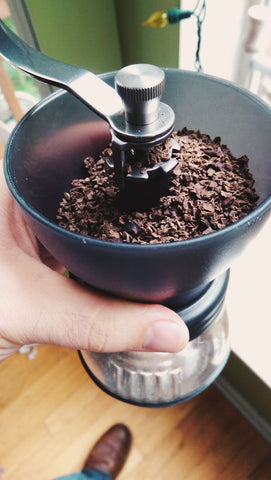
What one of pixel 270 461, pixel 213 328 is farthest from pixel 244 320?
pixel 270 461

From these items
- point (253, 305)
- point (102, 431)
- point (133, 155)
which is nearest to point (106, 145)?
point (133, 155)

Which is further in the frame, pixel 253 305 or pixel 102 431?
pixel 102 431

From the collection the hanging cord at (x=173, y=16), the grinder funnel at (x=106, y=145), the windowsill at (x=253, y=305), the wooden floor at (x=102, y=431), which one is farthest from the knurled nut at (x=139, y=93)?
the wooden floor at (x=102, y=431)

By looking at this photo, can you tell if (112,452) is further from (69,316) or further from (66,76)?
(66,76)

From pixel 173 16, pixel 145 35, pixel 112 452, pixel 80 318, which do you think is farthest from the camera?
pixel 112 452

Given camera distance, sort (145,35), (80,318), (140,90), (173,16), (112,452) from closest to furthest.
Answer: (140,90), (80,318), (173,16), (145,35), (112,452)

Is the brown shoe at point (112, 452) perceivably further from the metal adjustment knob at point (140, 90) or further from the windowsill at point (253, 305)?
the metal adjustment knob at point (140, 90)

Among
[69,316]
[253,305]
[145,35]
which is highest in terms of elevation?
[145,35]

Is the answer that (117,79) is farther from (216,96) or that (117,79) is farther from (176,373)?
(176,373)
